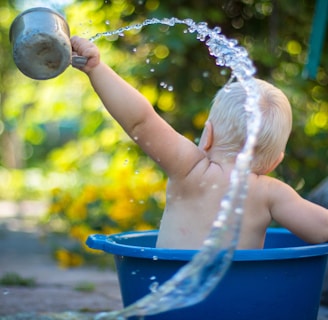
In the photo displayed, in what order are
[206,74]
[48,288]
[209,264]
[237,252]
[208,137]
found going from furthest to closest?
1. [206,74]
2. [48,288]
3. [208,137]
4. [237,252]
5. [209,264]

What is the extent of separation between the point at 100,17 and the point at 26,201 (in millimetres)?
5397

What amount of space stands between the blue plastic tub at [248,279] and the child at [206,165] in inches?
5.1

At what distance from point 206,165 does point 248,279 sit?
12.4 inches

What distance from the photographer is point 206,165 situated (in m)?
1.82

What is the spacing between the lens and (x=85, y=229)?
3949mm

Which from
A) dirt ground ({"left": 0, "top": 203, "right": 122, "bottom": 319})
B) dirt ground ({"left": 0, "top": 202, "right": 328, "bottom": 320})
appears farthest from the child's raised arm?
dirt ground ({"left": 0, "top": 203, "right": 122, "bottom": 319})

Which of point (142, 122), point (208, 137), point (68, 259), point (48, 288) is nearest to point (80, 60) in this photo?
point (142, 122)

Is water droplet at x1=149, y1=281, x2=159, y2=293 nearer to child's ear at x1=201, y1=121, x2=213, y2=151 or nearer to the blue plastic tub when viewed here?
the blue plastic tub

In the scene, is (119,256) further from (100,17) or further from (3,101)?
(3,101)

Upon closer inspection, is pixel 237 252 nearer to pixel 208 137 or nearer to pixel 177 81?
pixel 208 137

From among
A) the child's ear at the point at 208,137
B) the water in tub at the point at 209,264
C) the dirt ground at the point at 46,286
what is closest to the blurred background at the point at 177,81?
the dirt ground at the point at 46,286

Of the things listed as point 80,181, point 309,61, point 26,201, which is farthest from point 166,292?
point 26,201

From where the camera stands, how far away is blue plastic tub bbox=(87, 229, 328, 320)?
163 centimetres

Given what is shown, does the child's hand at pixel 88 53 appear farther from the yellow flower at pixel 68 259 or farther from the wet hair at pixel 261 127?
the yellow flower at pixel 68 259
